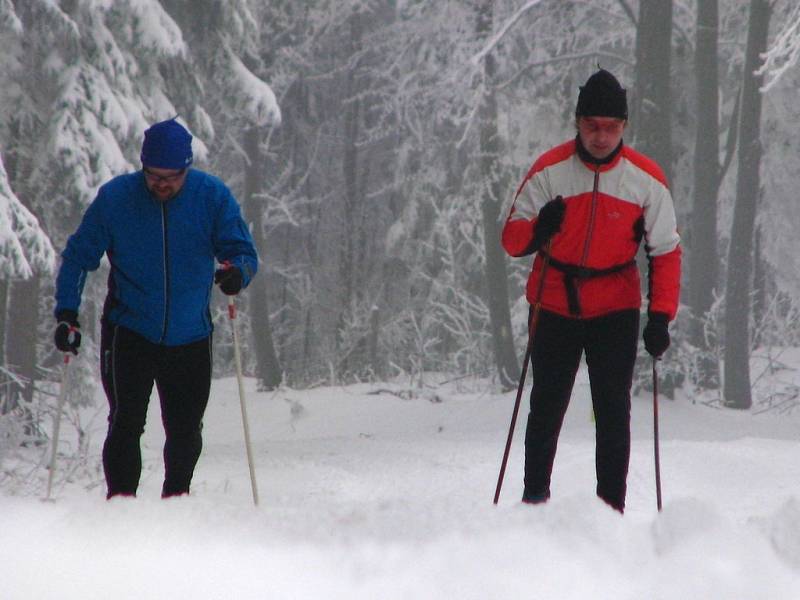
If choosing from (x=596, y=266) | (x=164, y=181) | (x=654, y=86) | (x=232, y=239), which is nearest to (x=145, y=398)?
(x=232, y=239)

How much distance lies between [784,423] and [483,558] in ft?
33.4

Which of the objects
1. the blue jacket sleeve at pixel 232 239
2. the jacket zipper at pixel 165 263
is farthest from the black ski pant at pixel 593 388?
the jacket zipper at pixel 165 263

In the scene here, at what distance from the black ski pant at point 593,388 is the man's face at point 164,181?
1.83 m

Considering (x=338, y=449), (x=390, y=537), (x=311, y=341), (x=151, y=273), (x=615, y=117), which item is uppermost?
(x=615, y=117)

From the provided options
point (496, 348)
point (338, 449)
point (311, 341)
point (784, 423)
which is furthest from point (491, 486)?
point (311, 341)

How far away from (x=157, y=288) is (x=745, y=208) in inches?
494

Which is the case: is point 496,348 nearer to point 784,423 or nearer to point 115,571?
point 784,423

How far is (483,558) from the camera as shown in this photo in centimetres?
269

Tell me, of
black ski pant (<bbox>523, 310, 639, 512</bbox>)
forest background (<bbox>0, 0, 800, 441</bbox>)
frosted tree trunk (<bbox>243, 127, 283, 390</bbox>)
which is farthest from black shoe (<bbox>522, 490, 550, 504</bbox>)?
frosted tree trunk (<bbox>243, 127, 283, 390</bbox>)

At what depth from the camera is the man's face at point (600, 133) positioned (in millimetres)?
4551

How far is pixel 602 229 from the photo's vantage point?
4.61 metres

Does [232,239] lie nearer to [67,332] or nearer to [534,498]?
[67,332]

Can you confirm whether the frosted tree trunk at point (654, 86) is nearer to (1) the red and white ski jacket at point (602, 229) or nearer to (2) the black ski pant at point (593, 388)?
(1) the red and white ski jacket at point (602, 229)

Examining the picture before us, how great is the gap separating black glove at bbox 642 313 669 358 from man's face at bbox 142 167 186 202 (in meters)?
2.30
